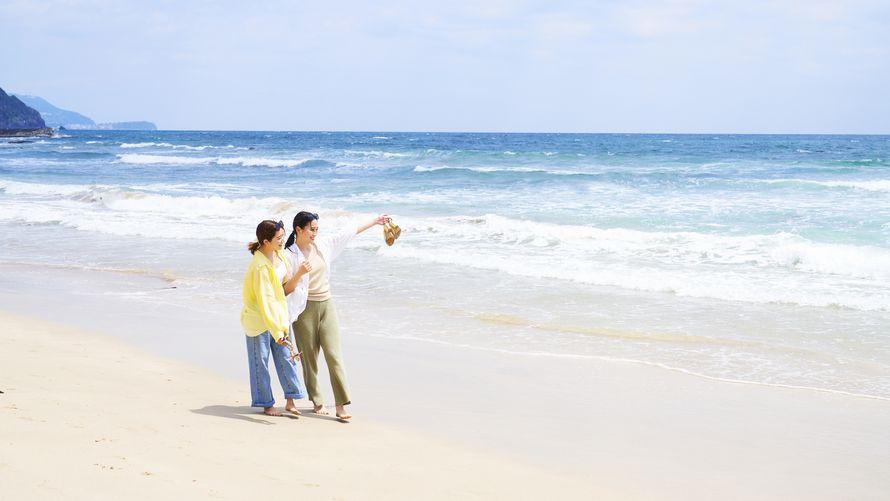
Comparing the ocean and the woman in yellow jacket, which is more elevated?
the woman in yellow jacket

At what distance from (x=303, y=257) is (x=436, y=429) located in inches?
54.6

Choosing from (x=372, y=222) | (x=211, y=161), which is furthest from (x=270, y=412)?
(x=211, y=161)

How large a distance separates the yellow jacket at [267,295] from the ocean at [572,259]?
2.98m

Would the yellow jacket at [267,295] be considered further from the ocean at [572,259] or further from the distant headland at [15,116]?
the distant headland at [15,116]

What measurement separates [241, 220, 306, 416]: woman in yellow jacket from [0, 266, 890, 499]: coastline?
0.69ft

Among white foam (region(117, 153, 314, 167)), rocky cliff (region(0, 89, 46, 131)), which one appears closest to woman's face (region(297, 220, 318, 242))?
white foam (region(117, 153, 314, 167))

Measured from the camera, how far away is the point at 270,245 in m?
5.34

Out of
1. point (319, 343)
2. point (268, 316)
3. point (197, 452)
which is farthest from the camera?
point (319, 343)

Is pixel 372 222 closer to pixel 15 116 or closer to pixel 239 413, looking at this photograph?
pixel 239 413

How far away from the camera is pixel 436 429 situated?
5477 mm

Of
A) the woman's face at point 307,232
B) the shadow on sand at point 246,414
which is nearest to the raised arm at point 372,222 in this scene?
the woman's face at point 307,232

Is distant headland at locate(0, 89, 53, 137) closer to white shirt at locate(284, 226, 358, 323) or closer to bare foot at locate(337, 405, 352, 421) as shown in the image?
white shirt at locate(284, 226, 358, 323)

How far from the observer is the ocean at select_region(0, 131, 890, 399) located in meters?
8.32

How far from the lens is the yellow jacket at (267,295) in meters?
5.27
